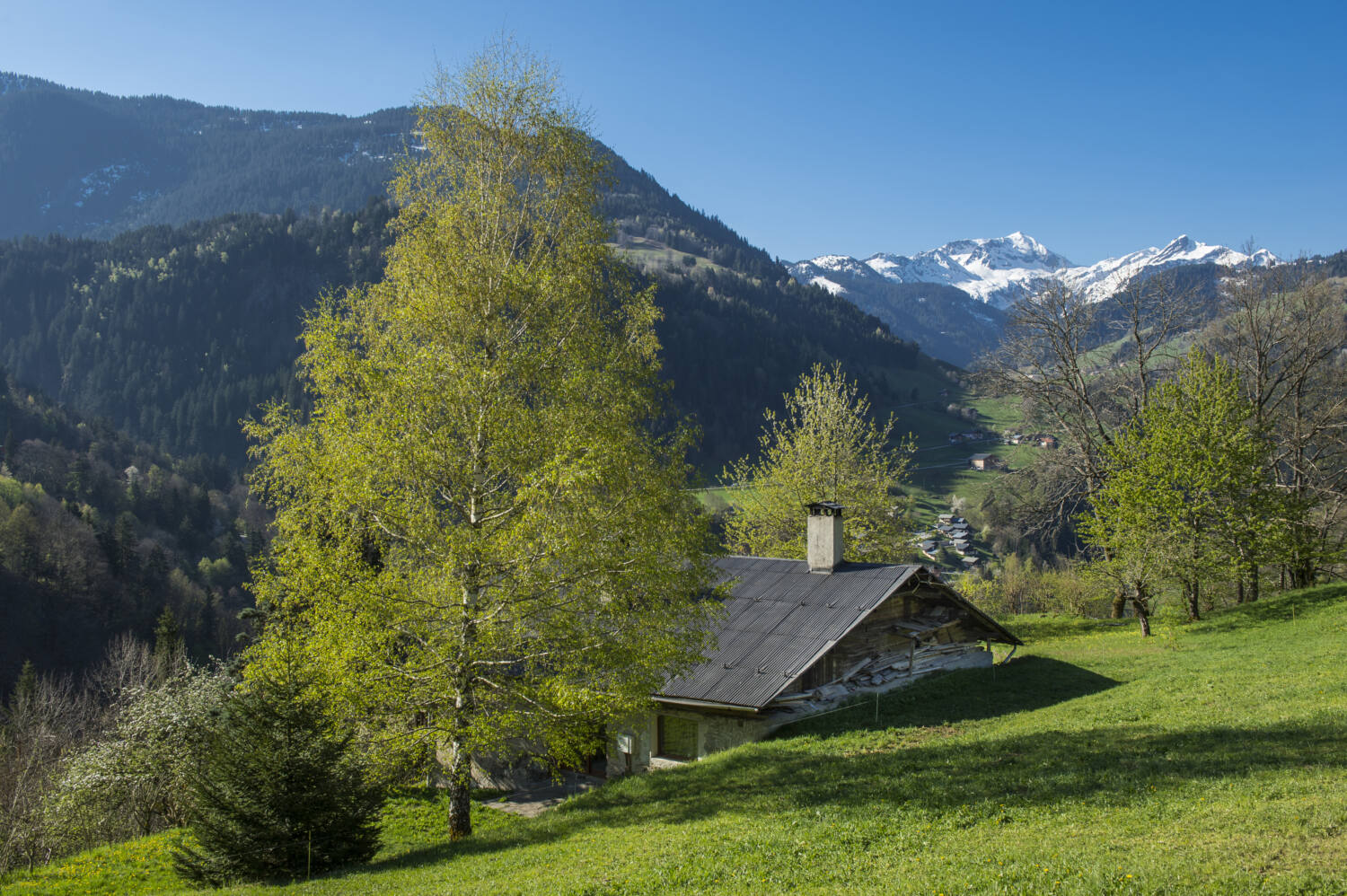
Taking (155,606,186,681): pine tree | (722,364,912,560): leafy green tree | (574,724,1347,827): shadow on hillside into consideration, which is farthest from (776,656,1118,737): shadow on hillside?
(155,606,186,681): pine tree

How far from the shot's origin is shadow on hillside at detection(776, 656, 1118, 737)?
20.0 m

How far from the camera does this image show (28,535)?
90.7m

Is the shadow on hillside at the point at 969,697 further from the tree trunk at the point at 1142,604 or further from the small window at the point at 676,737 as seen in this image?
the tree trunk at the point at 1142,604

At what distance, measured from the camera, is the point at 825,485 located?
37.4 metres

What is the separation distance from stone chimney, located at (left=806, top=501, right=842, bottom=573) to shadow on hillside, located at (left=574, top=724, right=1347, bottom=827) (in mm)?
7323

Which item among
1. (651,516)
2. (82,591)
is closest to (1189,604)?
(651,516)

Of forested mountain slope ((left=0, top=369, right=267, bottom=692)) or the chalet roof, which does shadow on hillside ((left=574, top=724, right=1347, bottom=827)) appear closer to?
the chalet roof

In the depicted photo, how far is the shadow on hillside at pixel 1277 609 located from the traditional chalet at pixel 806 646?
394 inches

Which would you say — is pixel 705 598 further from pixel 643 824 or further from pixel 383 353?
pixel 383 353

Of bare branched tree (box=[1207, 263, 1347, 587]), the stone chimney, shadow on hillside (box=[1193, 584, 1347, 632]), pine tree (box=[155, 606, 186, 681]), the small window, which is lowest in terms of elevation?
pine tree (box=[155, 606, 186, 681])

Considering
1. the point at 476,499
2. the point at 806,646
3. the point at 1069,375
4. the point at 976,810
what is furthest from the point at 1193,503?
the point at 476,499

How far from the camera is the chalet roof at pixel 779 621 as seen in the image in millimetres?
20516

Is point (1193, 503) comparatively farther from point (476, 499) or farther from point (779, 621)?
point (476, 499)

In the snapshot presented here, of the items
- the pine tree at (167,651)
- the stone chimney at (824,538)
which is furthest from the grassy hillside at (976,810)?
the pine tree at (167,651)
